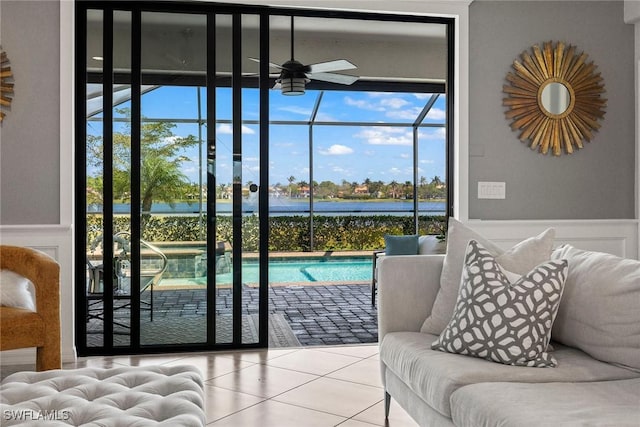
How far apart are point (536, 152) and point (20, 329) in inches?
138

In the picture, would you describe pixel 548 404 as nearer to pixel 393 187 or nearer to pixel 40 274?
pixel 40 274

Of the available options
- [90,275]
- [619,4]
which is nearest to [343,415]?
[90,275]

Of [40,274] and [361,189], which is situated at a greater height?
[361,189]

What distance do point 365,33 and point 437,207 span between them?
3.80 metres

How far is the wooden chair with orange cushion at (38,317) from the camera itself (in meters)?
2.82

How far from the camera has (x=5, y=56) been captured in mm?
3744

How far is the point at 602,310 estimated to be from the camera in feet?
6.86

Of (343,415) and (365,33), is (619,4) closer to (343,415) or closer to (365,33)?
(365,33)

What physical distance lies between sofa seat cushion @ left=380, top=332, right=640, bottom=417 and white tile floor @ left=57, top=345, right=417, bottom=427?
0.59m

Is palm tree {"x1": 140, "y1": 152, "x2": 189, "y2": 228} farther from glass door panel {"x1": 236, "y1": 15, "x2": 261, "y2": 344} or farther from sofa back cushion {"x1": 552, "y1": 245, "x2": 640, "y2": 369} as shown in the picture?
sofa back cushion {"x1": 552, "y1": 245, "x2": 640, "y2": 369}

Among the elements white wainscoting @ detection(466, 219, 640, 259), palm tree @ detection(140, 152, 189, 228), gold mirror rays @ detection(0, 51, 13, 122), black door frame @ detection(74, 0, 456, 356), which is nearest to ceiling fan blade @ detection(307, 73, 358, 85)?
black door frame @ detection(74, 0, 456, 356)

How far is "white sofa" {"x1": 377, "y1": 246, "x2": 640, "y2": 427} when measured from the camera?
1658mm

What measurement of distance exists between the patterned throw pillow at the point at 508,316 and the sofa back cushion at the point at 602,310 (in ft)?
0.35

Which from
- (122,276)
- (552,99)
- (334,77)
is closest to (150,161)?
(122,276)
